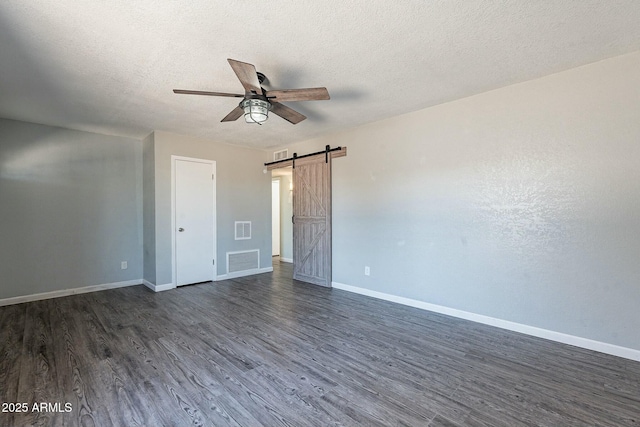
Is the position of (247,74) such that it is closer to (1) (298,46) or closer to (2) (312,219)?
(1) (298,46)

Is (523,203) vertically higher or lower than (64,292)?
higher

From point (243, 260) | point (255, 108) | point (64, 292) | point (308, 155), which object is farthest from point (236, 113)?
point (64, 292)

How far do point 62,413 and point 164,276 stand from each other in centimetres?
313

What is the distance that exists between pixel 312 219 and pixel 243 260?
1749 millimetres

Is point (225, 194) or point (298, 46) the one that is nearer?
point (298, 46)

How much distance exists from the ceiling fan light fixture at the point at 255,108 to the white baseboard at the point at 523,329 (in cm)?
305

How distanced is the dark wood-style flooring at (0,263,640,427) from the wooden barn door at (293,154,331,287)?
4.83 feet

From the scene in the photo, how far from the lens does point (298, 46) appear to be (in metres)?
2.37

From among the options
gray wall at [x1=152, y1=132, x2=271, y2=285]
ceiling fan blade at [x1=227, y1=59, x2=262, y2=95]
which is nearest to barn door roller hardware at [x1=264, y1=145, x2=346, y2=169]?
gray wall at [x1=152, y1=132, x2=271, y2=285]

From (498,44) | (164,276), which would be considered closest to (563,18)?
(498,44)

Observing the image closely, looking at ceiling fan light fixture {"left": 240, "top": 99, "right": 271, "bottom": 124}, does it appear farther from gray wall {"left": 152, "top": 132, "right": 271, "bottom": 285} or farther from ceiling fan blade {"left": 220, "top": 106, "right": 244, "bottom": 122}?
gray wall {"left": 152, "top": 132, "right": 271, "bottom": 285}

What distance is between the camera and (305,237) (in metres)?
5.43

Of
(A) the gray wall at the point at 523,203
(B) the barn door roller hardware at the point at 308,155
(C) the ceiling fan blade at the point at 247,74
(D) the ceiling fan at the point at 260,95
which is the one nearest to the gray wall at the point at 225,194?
(B) the barn door roller hardware at the point at 308,155

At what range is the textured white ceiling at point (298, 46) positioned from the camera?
1.97 metres
